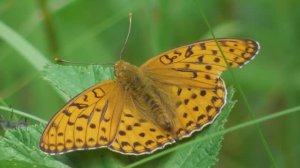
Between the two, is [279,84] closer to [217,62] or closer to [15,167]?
[217,62]

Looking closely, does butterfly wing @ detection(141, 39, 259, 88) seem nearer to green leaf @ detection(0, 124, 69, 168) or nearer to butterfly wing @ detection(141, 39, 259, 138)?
butterfly wing @ detection(141, 39, 259, 138)

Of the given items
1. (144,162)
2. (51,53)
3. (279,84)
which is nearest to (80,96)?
(144,162)

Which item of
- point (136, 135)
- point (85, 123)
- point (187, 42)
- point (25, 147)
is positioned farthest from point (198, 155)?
point (187, 42)

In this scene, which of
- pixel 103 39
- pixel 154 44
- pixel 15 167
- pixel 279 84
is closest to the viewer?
pixel 15 167

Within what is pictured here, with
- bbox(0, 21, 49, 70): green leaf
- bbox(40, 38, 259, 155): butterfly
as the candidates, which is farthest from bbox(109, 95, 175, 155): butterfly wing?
bbox(0, 21, 49, 70): green leaf

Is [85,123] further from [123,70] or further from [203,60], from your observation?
[203,60]
